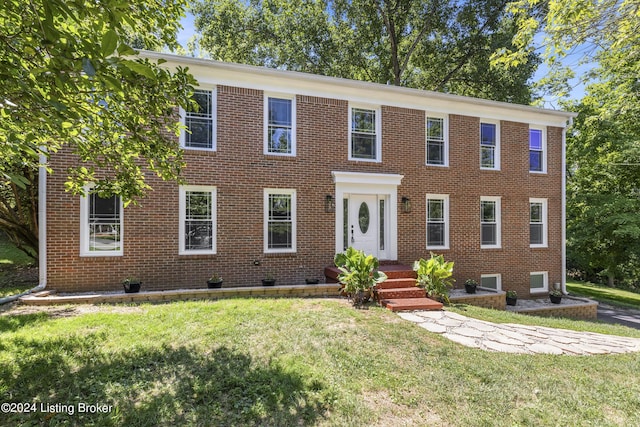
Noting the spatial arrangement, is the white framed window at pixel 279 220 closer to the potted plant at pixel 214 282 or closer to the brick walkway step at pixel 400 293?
the potted plant at pixel 214 282

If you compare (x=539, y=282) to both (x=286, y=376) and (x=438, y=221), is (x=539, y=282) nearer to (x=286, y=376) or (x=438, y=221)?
(x=438, y=221)

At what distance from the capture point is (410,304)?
7016mm

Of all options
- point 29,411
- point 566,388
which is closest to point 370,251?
point 566,388

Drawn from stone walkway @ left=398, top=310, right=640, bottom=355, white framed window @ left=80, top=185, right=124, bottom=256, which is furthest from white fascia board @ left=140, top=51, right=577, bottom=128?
stone walkway @ left=398, top=310, right=640, bottom=355

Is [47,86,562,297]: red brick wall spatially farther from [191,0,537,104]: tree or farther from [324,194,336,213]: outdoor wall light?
[191,0,537,104]: tree

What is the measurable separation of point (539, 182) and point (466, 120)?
3.66m

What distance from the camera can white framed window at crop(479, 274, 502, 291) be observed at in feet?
35.2

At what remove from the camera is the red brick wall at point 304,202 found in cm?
771

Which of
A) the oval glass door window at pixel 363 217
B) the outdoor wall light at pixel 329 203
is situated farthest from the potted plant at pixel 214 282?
the oval glass door window at pixel 363 217

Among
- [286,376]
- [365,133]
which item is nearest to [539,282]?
[365,133]

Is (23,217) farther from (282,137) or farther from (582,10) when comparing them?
(582,10)

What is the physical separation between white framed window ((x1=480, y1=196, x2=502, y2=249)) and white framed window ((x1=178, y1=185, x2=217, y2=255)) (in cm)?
860

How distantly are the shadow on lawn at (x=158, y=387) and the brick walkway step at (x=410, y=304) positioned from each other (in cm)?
369

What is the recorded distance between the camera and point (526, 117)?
11180 millimetres
